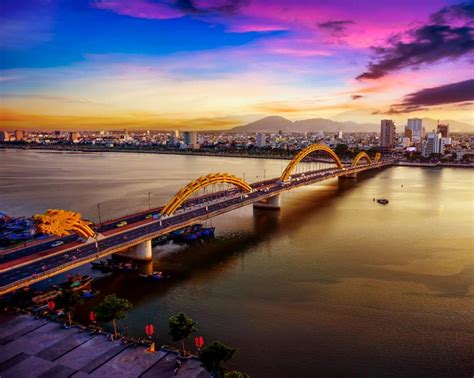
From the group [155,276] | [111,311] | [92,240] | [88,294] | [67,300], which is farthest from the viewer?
[92,240]

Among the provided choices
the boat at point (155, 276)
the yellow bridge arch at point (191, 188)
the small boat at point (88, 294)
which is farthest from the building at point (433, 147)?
the small boat at point (88, 294)

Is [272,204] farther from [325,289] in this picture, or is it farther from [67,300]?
[67,300]

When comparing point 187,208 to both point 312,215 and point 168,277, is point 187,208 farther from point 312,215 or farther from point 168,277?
point 312,215

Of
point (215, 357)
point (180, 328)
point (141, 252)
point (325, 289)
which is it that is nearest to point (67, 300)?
point (180, 328)

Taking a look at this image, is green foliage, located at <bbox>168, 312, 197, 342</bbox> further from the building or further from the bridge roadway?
the building

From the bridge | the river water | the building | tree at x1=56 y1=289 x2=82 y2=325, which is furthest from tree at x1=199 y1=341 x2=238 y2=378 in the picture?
the building

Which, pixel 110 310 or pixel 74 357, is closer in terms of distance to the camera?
pixel 74 357

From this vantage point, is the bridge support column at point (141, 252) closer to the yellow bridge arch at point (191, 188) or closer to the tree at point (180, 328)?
the yellow bridge arch at point (191, 188)
